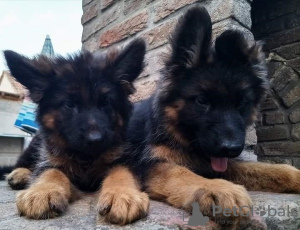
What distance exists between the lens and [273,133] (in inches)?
205

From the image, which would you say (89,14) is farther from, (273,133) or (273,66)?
(273,133)

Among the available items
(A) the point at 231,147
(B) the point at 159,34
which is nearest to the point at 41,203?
(A) the point at 231,147

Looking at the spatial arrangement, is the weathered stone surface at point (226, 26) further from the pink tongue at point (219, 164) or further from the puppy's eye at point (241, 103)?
the pink tongue at point (219, 164)

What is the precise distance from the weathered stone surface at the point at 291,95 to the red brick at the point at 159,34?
2.29 metres

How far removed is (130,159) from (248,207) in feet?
4.78

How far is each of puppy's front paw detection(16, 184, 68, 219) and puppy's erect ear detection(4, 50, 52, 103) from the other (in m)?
1.14

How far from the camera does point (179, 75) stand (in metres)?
2.82

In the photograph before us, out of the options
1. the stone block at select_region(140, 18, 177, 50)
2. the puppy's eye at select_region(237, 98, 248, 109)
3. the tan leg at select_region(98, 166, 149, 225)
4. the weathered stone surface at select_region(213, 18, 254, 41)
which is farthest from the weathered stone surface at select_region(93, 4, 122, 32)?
the tan leg at select_region(98, 166, 149, 225)

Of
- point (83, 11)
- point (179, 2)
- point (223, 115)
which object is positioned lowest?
point (223, 115)

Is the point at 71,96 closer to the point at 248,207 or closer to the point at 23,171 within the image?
the point at 23,171

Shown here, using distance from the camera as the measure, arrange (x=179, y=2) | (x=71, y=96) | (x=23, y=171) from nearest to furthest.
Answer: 1. (x=71, y=96)
2. (x=23, y=171)
3. (x=179, y=2)

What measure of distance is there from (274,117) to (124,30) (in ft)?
9.37

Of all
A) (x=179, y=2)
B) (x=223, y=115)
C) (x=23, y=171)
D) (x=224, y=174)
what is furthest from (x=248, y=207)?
(x=179, y=2)

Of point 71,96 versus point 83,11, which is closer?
point 71,96
